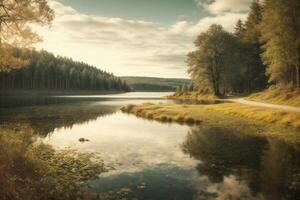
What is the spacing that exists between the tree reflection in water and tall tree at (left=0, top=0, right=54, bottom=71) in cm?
1421

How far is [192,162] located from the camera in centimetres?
1991

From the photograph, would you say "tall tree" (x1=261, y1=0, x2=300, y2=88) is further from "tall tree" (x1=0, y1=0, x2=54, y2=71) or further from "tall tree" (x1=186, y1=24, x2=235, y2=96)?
"tall tree" (x1=0, y1=0, x2=54, y2=71)

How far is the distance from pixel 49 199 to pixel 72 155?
9194 millimetres

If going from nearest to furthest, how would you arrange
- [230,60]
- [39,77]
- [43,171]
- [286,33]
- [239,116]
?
[43,171] → [239,116] → [286,33] → [230,60] → [39,77]

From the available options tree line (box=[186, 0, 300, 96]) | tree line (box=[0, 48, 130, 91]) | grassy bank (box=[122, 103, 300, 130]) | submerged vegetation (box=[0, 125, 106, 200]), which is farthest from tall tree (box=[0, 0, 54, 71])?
tree line (box=[0, 48, 130, 91])

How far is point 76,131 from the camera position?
33.8m

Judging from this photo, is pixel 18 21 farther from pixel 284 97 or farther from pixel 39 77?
pixel 39 77

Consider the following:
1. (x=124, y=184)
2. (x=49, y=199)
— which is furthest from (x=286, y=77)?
(x=49, y=199)

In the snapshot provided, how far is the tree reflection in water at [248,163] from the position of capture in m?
14.6

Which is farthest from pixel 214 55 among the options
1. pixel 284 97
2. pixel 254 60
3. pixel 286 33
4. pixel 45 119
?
pixel 45 119

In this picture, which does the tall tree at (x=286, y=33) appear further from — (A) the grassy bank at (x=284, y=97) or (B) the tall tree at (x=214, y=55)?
(B) the tall tree at (x=214, y=55)

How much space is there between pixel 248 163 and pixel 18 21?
1790cm

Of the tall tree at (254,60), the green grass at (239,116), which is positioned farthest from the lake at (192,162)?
the tall tree at (254,60)

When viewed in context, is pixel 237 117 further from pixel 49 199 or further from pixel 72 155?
pixel 49 199
